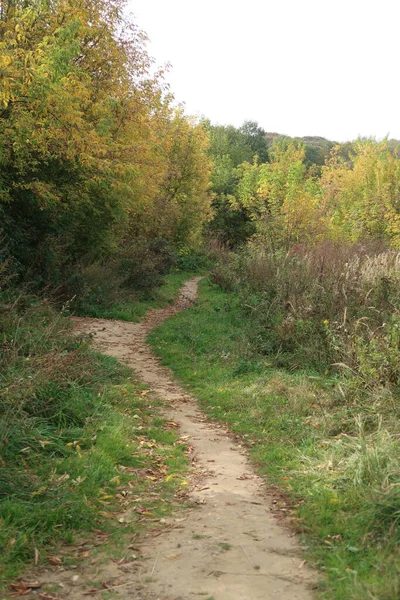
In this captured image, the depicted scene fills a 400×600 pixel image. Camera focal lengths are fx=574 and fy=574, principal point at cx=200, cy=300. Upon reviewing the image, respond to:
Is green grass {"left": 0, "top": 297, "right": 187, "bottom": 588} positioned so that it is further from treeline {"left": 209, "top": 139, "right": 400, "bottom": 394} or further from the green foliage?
the green foliage

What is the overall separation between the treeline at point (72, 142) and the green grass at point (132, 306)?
67 centimetres

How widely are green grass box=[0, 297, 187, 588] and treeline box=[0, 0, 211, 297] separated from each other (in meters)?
2.75

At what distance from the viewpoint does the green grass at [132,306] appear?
1600 centimetres

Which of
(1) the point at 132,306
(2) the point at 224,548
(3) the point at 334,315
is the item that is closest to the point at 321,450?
(2) the point at 224,548

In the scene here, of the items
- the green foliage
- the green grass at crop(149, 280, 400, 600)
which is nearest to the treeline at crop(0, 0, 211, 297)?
the green grass at crop(149, 280, 400, 600)

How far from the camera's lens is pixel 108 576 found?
4078mm

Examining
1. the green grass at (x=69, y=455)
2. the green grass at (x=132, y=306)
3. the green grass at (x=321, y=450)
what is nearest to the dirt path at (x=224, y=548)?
the green grass at (x=321, y=450)

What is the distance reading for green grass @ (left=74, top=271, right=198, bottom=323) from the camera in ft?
52.5

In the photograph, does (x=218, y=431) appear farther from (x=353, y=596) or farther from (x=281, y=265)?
(x=281, y=265)

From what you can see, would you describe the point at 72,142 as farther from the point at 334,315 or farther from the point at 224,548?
the point at 224,548

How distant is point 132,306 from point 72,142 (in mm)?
6042

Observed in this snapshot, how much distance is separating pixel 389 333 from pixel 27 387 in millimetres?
4878

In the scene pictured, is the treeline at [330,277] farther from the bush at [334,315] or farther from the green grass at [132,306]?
the green grass at [132,306]

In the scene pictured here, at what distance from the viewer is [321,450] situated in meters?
6.25
